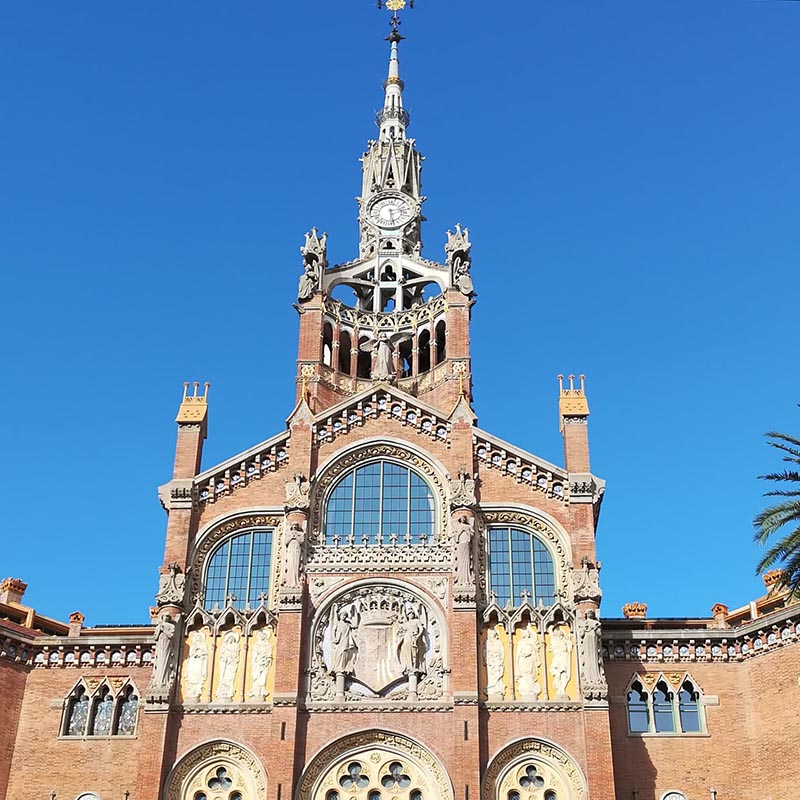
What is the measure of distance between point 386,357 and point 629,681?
1657 centimetres

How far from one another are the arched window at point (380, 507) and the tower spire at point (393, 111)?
3128 centimetres

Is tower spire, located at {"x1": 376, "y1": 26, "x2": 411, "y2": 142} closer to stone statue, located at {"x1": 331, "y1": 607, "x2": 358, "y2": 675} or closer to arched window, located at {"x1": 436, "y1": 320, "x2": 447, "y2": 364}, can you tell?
arched window, located at {"x1": 436, "y1": 320, "x2": 447, "y2": 364}

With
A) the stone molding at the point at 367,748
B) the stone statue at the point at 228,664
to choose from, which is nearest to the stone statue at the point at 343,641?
the stone molding at the point at 367,748

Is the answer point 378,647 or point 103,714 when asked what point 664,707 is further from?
point 103,714

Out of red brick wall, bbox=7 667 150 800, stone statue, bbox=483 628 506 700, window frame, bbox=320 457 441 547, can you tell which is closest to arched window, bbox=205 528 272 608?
window frame, bbox=320 457 441 547

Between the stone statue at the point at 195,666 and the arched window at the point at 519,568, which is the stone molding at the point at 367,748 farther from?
the arched window at the point at 519,568


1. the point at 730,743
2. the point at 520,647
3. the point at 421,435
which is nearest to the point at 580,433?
the point at 421,435

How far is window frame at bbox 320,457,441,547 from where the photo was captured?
43.8 m

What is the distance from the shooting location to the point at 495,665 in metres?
40.9

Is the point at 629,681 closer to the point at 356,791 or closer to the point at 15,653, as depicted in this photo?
the point at 356,791

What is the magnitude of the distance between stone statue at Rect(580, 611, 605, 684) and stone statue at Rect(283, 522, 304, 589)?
1017 centimetres

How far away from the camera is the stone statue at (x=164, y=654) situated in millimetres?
40531

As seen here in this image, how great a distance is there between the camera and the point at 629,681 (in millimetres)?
42938

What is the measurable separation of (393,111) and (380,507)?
121 feet
